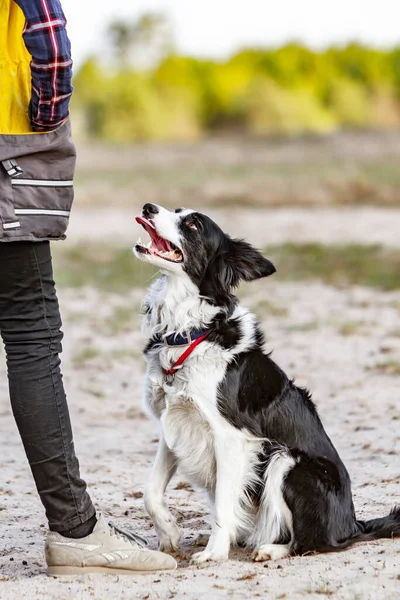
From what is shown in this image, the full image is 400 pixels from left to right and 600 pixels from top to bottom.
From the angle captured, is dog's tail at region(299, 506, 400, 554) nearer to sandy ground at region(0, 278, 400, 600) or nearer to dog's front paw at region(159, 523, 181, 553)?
sandy ground at region(0, 278, 400, 600)

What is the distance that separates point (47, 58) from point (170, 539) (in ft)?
7.08

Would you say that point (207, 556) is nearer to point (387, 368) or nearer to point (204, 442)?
point (204, 442)

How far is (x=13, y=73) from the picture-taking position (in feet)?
9.46

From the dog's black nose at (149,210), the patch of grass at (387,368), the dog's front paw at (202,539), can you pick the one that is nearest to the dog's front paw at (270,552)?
the dog's front paw at (202,539)

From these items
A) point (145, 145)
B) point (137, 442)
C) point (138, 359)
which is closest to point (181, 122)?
point (145, 145)

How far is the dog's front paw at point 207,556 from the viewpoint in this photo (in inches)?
142

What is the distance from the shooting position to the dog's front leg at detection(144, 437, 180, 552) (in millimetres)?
3838

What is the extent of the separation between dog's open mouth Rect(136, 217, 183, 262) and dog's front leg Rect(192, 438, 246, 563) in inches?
33.9

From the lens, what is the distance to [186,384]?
374 centimetres

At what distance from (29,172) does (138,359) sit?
19.3 feet

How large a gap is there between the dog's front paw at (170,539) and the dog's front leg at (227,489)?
0.17 meters

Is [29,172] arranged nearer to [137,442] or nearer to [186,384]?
[186,384]

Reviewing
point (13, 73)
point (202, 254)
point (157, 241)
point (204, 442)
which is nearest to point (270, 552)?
point (204, 442)

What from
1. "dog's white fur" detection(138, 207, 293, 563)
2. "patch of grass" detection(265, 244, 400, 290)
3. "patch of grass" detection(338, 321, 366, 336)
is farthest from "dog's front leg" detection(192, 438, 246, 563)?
"patch of grass" detection(265, 244, 400, 290)
